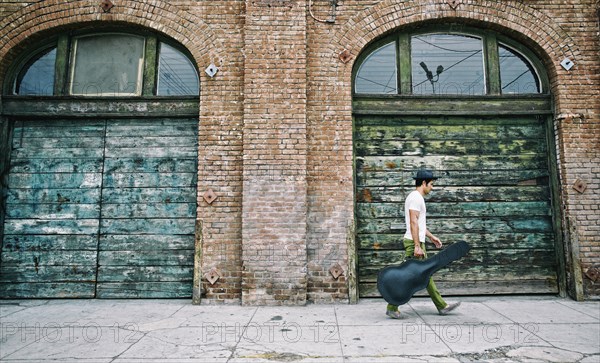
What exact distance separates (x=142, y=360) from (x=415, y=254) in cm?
307

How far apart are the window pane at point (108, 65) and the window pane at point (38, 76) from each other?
0.42m

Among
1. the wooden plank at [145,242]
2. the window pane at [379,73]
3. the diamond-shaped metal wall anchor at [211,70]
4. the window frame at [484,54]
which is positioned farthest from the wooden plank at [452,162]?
the wooden plank at [145,242]

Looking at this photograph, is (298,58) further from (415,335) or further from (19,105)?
(19,105)

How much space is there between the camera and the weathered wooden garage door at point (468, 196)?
5.77 metres

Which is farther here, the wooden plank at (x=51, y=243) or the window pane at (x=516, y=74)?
the window pane at (x=516, y=74)

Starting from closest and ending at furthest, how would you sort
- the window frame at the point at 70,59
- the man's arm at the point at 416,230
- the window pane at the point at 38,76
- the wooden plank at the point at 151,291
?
the man's arm at the point at 416,230 → the wooden plank at the point at 151,291 → the window frame at the point at 70,59 → the window pane at the point at 38,76

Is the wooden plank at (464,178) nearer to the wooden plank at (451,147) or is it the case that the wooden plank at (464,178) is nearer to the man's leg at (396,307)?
the wooden plank at (451,147)

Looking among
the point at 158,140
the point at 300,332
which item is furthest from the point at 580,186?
the point at 158,140

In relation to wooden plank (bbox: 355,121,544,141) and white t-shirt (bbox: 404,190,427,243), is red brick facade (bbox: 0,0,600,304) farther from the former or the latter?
white t-shirt (bbox: 404,190,427,243)

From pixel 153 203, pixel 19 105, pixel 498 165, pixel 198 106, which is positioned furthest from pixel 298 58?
pixel 19 105

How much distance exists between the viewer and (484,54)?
6.23 metres

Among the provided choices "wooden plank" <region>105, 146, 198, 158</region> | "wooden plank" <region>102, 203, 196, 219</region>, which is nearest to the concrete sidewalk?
"wooden plank" <region>102, 203, 196, 219</region>

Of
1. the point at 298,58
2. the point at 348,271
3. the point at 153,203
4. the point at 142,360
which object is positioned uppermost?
the point at 298,58

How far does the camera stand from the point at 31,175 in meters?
5.94
